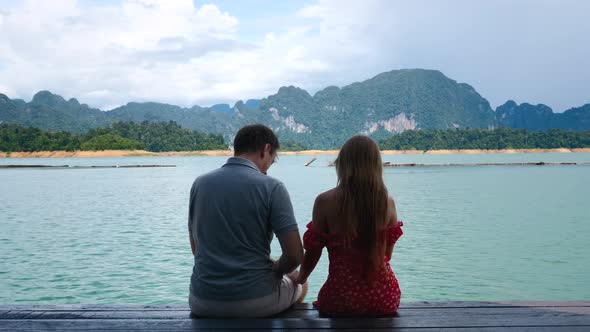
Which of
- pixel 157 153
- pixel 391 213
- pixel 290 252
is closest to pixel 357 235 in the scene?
pixel 391 213

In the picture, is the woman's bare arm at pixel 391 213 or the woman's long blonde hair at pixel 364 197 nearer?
the woman's long blonde hair at pixel 364 197

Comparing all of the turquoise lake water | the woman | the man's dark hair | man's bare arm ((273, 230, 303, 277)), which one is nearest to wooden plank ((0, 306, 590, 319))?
the woman

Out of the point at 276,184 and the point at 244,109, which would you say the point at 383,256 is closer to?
the point at 276,184

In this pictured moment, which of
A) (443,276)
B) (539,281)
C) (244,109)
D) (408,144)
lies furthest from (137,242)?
(244,109)

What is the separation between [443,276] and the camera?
29.4ft

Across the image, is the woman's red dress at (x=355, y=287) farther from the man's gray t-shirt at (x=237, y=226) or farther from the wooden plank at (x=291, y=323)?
the man's gray t-shirt at (x=237, y=226)

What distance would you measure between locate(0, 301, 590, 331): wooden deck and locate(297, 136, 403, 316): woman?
4.1 inches

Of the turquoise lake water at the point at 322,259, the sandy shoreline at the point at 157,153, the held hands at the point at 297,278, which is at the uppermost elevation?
the held hands at the point at 297,278

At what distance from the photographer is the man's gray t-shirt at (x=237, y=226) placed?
2.44m

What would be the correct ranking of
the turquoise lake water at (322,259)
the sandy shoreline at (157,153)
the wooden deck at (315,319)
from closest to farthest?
the wooden deck at (315,319) → the turquoise lake water at (322,259) → the sandy shoreline at (157,153)

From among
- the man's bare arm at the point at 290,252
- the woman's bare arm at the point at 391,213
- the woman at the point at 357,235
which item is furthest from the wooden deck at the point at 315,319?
the woman's bare arm at the point at 391,213

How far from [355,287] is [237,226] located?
65 centimetres

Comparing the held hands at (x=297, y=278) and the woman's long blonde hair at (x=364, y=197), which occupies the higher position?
the woman's long blonde hair at (x=364, y=197)

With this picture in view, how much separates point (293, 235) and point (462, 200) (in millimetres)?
21132
